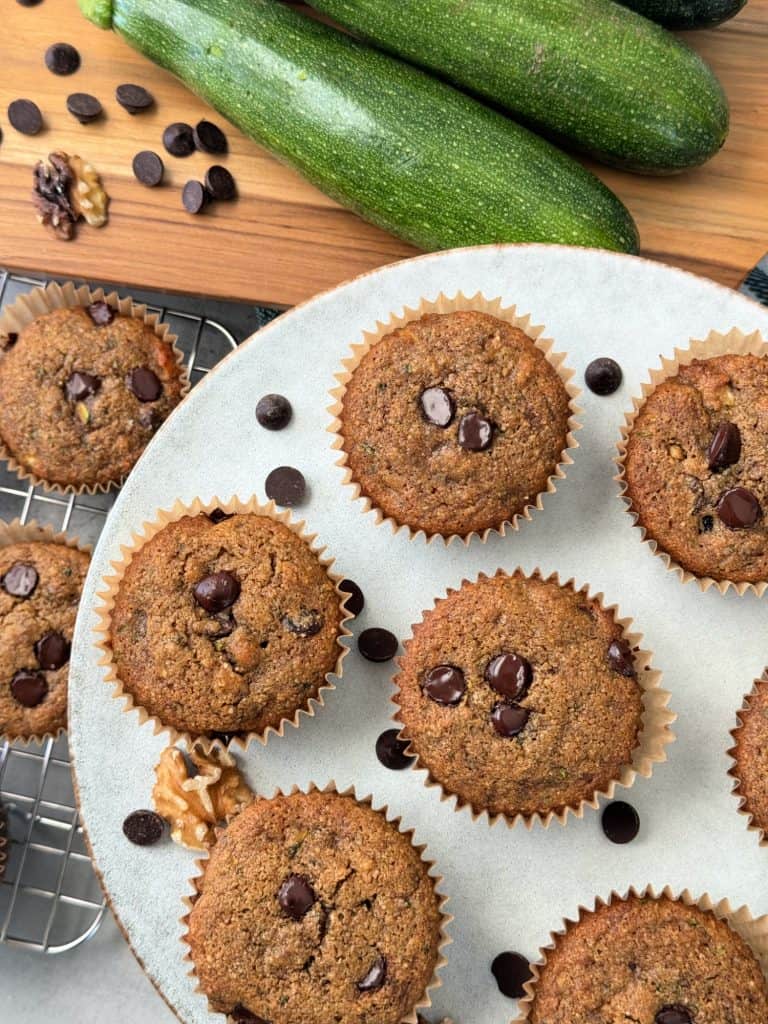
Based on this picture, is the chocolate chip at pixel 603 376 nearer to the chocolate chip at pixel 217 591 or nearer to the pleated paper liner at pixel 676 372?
the pleated paper liner at pixel 676 372

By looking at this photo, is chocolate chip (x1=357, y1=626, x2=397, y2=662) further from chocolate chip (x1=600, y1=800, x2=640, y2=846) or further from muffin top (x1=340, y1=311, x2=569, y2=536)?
chocolate chip (x1=600, y1=800, x2=640, y2=846)

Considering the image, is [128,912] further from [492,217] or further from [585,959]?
[492,217]

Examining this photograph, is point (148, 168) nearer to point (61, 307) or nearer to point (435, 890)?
point (61, 307)


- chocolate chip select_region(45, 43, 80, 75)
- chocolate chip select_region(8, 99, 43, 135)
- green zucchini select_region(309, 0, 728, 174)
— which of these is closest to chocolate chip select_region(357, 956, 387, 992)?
green zucchini select_region(309, 0, 728, 174)

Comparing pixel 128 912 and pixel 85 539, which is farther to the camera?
pixel 85 539

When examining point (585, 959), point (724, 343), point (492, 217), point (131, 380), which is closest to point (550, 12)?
point (492, 217)

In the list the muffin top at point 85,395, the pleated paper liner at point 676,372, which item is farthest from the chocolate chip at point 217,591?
the pleated paper liner at point 676,372
